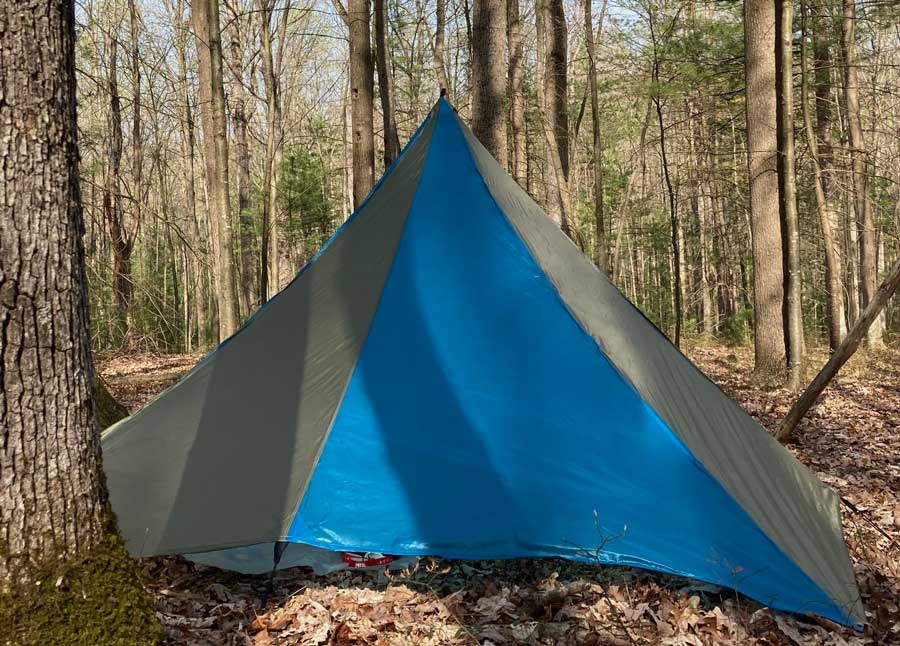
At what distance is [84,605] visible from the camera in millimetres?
2215

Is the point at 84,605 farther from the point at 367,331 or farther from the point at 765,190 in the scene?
the point at 765,190

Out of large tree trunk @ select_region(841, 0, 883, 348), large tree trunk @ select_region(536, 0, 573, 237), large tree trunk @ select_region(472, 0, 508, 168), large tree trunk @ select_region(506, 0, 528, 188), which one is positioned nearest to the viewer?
large tree trunk @ select_region(472, 0, 508, 168)

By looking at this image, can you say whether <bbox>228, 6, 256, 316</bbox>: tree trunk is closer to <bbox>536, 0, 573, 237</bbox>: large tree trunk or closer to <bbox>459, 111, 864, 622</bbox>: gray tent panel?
<bbox>536, 0, 573, 237</bbox>: large tree trunk

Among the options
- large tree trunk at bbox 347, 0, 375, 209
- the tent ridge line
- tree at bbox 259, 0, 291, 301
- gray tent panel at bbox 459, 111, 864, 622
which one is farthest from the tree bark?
tree at bbox 259, 0, 291, 301

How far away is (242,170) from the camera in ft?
59.9

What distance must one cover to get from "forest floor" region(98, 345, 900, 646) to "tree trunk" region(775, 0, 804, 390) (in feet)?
14.0

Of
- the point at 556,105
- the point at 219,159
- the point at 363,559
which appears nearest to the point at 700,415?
the point at 363,559

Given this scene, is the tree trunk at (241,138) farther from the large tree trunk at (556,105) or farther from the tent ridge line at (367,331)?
the tent ridge line at (367,331)

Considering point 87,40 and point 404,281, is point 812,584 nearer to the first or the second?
point 404,281

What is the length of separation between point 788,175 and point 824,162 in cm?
632

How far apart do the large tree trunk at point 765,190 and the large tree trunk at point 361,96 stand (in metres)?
4.96

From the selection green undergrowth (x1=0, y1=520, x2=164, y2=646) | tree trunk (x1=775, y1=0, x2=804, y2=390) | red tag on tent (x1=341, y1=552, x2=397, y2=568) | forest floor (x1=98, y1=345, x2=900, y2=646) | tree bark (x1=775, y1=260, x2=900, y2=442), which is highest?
tree trunk (x1=775, y1=0, x2=804, y2=390)

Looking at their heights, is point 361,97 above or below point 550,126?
below

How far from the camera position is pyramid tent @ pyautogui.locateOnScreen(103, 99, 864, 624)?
322cm
